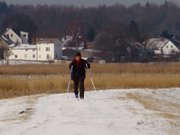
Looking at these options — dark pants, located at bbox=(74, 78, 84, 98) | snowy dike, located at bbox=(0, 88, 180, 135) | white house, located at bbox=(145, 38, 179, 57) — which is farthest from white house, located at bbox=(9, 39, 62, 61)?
dark pants, located at bbox=(74, 78, 84, 98)

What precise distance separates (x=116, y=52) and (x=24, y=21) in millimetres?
40501

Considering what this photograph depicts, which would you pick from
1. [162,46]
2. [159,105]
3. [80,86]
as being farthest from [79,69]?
[162,46]

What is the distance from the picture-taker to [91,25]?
523ft

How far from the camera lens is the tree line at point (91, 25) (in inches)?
3999

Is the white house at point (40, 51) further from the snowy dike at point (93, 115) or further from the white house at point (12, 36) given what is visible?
the snowy dike at point (93, 115)

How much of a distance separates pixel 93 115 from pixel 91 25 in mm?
144076

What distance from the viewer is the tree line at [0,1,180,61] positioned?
333 ft

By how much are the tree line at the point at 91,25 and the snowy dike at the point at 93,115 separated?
74.0m

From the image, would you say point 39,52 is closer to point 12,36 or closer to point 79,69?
point 12,36

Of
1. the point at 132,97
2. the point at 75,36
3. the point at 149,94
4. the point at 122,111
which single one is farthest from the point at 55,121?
the point at 75,36

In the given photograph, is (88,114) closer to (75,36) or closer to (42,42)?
(42,42)

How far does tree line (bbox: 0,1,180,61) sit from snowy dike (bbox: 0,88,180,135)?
7404 cm

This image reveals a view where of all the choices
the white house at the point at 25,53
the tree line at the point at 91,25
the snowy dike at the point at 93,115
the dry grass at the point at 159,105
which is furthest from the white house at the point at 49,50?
the dry grass at the point at 159,105

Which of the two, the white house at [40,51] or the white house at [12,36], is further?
the white house at [12,36]
